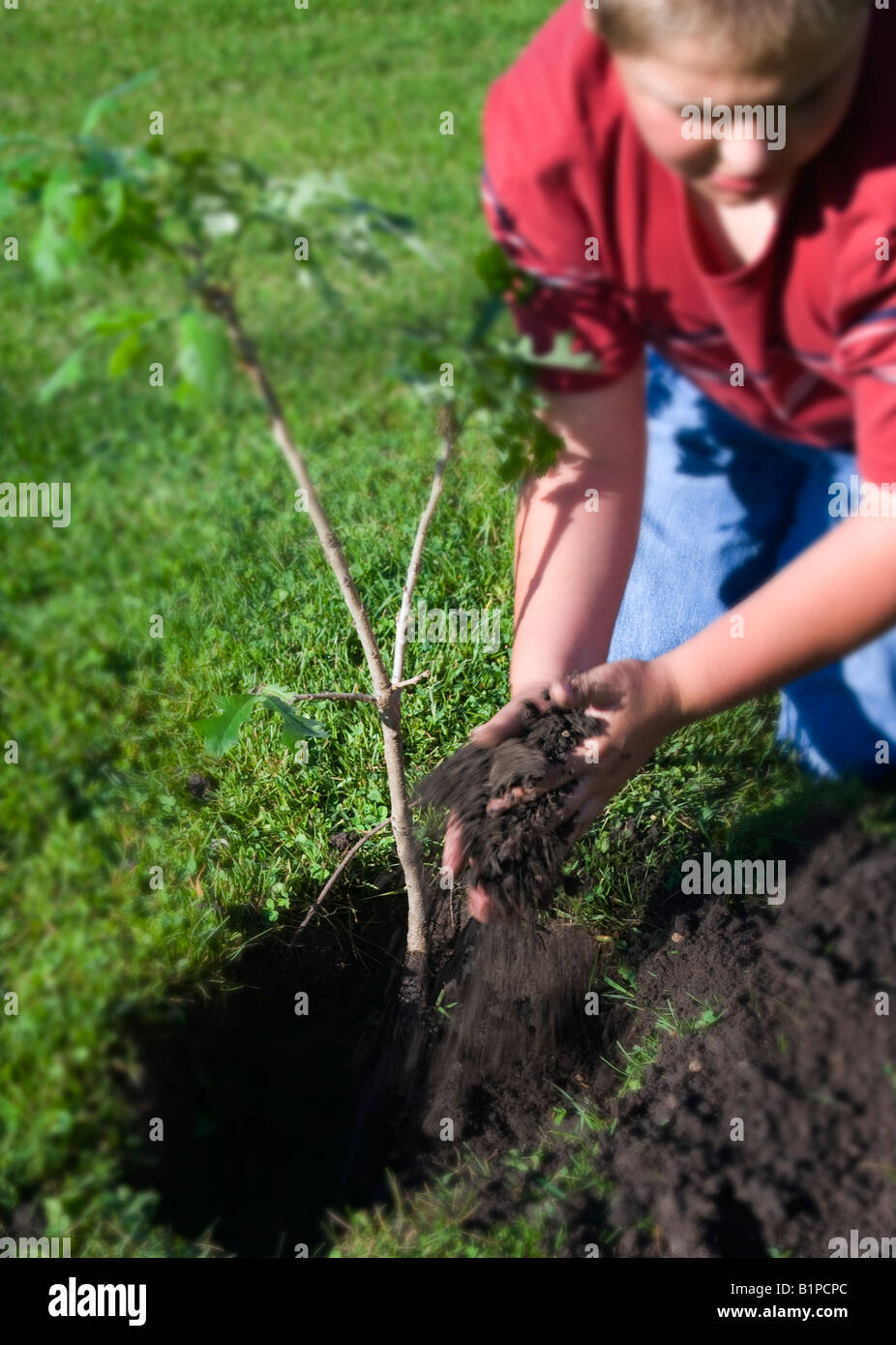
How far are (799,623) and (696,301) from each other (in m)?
0.56

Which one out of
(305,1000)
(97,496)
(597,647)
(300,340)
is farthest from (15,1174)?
(300,340)

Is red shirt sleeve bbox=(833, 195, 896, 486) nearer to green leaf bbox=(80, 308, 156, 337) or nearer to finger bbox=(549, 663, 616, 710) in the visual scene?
finger bbox=(549, 663, 616, 710)

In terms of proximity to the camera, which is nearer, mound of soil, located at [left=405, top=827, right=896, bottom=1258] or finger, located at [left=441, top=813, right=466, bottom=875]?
mound of soil, located at [left=405, top=827, right=896, bottom=1258]

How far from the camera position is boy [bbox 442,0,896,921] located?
1.38 metres

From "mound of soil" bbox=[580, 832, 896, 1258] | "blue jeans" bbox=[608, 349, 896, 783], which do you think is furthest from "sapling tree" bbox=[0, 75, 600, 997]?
"mound of soil" bbox=[580, 832, 896, 1258]

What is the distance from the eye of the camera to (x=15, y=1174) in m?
1.90

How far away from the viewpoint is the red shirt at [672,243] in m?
1.55

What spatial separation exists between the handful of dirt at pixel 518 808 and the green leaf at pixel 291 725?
0.25 meters

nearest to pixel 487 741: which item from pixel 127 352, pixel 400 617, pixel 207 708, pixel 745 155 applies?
pixel 400 617

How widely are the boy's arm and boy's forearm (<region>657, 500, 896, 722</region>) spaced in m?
0.27

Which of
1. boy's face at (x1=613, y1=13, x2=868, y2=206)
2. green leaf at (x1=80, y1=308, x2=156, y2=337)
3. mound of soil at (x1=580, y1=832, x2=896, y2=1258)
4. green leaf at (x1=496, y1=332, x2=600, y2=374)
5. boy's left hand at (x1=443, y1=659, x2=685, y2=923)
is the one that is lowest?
mound of soil at (x1=580, y1=832, x2=896, y2=1258)

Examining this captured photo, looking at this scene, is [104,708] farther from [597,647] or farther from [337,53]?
[337,53]

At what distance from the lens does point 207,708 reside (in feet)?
9.50
